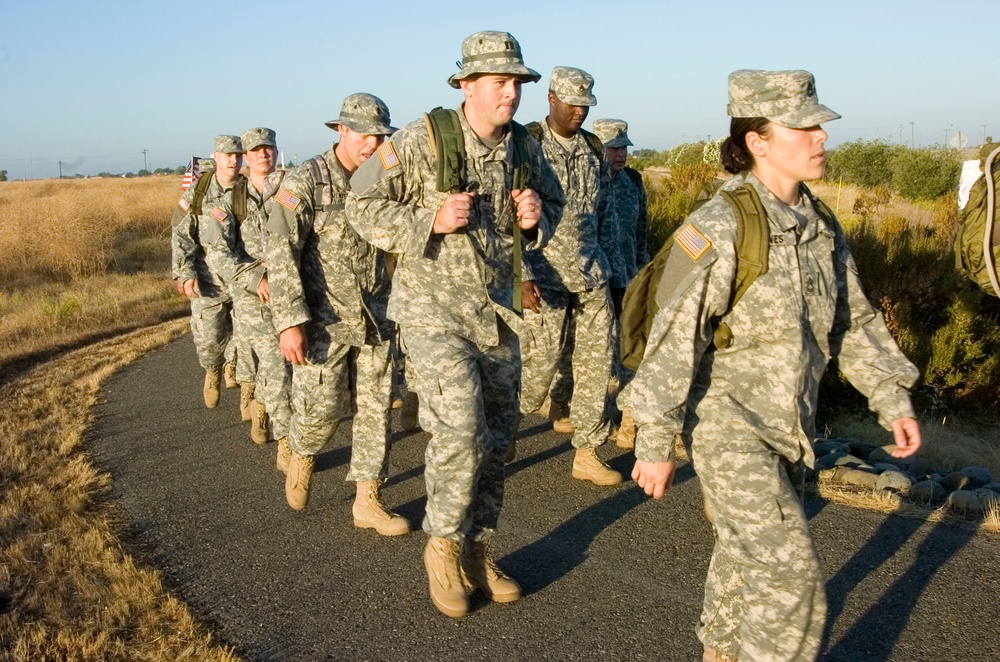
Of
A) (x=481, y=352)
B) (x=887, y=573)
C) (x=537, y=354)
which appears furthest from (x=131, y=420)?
(x=887, y=573)

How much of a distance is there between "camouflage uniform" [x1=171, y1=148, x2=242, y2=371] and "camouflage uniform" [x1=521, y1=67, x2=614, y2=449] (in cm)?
356

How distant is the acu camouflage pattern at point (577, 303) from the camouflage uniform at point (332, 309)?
3.58 ft

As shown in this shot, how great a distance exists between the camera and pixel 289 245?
19.1ft

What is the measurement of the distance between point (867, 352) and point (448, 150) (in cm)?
192

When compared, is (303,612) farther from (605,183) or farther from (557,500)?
(605,183)

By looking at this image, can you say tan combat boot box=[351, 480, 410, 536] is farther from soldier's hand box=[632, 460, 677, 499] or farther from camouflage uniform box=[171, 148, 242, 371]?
camouflage uniform box=[171, 148, 242, 371]

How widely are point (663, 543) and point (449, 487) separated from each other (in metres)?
1.49

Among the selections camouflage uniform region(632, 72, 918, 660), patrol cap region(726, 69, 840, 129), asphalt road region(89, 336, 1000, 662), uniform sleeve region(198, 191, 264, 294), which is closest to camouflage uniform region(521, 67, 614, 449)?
asphalt road region(89, 336, 1000, 662)

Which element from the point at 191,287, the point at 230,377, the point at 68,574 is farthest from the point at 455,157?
the point at 230,377

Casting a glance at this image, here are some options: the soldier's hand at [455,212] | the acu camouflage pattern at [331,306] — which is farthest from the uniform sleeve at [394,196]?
the acu camouflage pattern at [331,306]

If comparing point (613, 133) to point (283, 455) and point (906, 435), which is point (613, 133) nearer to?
point (283, 455)

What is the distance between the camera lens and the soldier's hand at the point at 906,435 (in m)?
3.49

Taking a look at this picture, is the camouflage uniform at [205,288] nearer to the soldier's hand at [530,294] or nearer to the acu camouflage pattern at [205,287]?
the acu camouflage pattern at [205,287]

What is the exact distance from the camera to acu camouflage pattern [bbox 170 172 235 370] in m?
9.08
